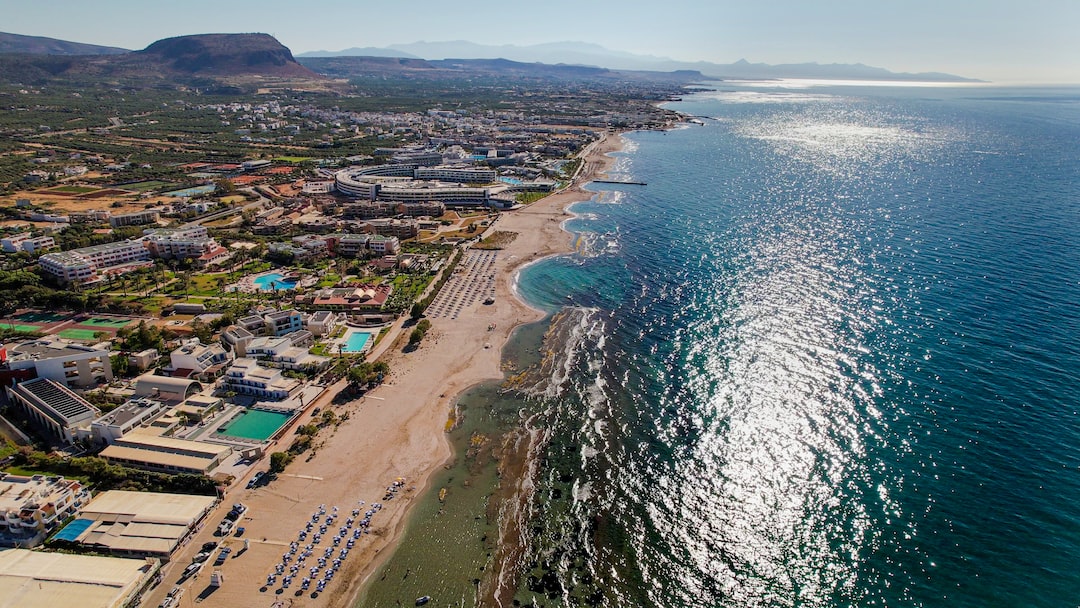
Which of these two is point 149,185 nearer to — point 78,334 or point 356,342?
point 78,334

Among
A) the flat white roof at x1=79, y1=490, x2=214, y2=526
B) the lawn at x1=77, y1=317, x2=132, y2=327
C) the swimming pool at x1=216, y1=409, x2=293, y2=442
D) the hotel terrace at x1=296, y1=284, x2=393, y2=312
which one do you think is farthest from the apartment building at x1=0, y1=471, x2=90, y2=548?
the hotel terrace at x1=296, y1=284, x2=393, y2=312

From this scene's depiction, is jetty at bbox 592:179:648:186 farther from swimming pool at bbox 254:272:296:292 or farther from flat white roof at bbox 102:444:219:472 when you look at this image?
flat white roof at bbox 102:444:219:472

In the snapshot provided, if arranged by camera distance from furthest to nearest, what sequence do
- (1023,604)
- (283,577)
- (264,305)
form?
(264,305), (283,577), (1023,604)

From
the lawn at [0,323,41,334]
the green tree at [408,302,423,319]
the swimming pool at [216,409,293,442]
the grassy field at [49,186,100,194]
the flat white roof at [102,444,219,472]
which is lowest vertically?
the swimming pool at [216,409,293,442]

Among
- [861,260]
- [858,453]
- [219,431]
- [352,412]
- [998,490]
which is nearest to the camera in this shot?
[998,490]

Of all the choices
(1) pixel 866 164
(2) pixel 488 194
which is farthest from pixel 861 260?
(1) pixel 866 164

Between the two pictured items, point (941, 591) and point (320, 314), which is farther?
point (320, 314)

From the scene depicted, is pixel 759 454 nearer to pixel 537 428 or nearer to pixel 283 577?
pixel 537 428

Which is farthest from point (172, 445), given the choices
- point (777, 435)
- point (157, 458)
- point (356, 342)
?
point (777, 435)
